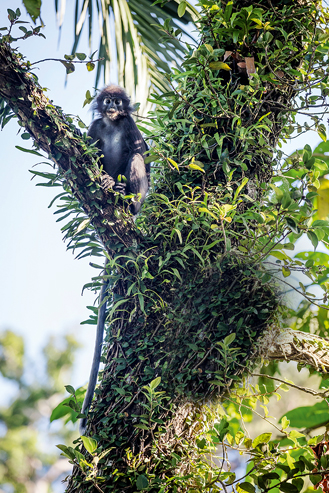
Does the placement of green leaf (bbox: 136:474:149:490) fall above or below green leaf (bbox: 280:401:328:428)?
below

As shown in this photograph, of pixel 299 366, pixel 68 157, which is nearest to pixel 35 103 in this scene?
pixel 68 157

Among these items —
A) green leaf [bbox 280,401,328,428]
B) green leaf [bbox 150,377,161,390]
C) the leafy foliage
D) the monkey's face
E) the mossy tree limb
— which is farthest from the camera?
the leafy foliage

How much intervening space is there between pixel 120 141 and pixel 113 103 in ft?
1.17

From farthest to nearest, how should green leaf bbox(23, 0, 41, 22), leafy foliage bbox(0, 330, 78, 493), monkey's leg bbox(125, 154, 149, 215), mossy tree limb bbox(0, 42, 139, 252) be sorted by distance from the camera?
leafy foliage bbox(0, 330, 78, 493)
monkey's leg bbox(125, 154, 149, 215)
mossy tree limb bbox(0, 42, 139, 252)
green leaf bbox(23, 0, 41, 22)

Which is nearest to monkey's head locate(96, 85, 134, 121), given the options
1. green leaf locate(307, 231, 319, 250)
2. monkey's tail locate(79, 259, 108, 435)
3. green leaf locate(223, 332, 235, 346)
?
monkey's tail locate(79, 259, 108, 435)

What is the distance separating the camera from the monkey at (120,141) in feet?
7.57

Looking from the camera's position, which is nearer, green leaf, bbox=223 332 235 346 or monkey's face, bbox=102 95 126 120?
green leaf, bbox=223 332 235 346

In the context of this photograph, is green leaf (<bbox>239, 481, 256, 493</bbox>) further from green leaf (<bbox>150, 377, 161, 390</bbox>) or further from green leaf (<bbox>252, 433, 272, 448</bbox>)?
green leaf (<bbox>150, 377, 161, 390</bbox>)

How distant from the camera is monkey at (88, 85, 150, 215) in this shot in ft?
7.57

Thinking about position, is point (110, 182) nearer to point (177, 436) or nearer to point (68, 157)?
point (68, 157)

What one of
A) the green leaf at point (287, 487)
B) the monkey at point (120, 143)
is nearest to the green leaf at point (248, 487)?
the green leaf at point (287, 487)

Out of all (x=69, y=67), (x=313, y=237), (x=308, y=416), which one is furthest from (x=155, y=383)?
(x=69, y=67)

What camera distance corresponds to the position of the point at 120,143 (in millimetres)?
2654

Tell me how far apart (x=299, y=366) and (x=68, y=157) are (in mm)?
1235
